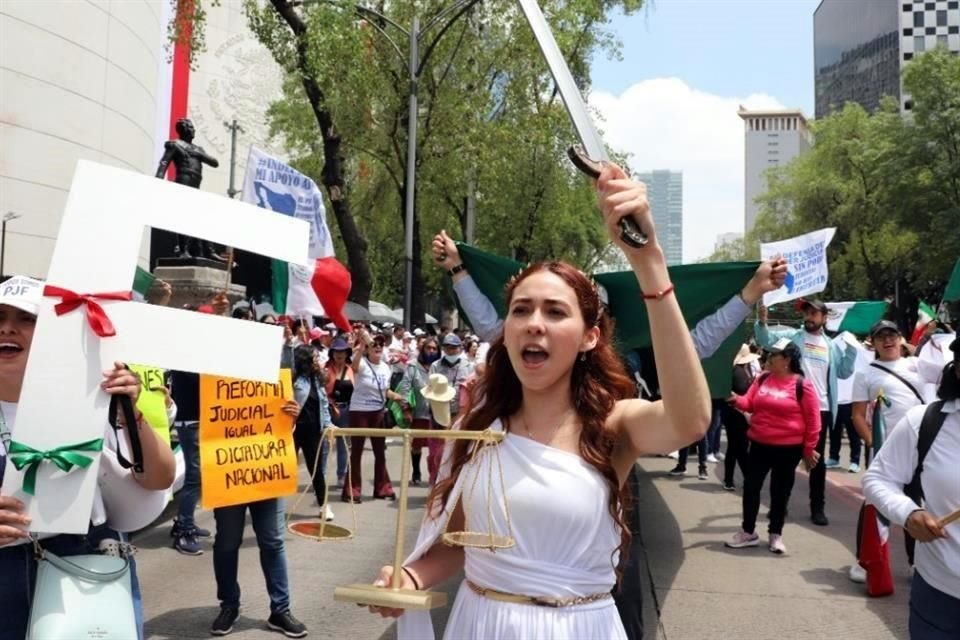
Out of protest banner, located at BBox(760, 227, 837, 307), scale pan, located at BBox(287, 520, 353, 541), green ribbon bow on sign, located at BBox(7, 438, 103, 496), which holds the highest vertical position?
protest banner, located at BBox(760, 227, 837, 307)

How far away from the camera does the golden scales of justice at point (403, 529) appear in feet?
6.32

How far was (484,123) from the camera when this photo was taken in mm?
25578

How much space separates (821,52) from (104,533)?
114 meters

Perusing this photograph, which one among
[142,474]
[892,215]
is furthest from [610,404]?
[892,215]

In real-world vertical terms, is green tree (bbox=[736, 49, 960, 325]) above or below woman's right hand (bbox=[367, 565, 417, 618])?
above

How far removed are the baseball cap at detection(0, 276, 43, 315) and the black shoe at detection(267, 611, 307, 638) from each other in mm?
3278

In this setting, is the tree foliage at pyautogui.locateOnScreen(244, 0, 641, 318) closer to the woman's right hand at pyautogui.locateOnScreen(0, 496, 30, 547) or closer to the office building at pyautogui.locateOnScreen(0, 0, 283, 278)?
the office building at pyautogui.locateOnScreen(0, 0, 283, 278)

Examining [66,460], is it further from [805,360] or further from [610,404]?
[805,360]

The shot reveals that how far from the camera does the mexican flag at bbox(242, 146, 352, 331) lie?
24.1ft

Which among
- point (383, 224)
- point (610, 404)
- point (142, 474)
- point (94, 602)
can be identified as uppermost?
point (383, 224)

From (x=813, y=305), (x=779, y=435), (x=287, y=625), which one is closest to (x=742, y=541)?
(x=779, y=435)

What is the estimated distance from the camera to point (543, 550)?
219 cm

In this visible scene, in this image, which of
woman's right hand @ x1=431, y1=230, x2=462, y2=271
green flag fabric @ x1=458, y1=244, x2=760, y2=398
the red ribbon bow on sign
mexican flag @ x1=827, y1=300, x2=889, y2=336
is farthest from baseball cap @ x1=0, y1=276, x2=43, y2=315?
mexican flag @ x1=827, y1=300, x2=889, y2=336

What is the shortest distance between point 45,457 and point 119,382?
254 millimetres
